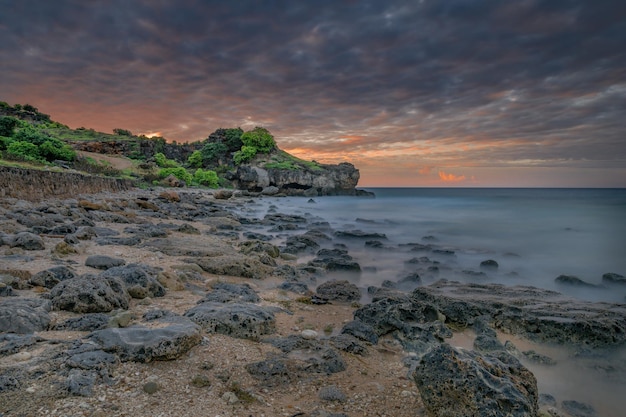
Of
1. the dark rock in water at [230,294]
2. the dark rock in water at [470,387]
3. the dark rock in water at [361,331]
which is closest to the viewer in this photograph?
the dark rock in water at [470,387]

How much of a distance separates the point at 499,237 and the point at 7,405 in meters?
22.1

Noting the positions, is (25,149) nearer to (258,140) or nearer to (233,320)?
(233,320)

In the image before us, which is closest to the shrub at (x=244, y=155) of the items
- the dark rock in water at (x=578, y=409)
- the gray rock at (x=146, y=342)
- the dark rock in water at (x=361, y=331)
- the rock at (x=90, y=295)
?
the rock at (x=90, y=295)

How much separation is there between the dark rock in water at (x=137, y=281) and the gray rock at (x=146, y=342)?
1641mm

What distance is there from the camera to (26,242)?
23.9 ft

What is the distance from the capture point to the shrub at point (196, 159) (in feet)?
257

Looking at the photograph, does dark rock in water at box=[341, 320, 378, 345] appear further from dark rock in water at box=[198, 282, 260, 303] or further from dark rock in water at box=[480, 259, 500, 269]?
dark rock in water at box=[480, 259, 500, 269]

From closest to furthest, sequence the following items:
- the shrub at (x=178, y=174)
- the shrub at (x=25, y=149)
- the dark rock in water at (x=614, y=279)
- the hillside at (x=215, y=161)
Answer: the dark rock in water at (x=614, y=279) < the shrub at (x=25, y=149) < the shrub at (x=178, y=174) < the hillside at (x=215, y=161)

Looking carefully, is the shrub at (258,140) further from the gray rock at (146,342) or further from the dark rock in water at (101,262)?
the gray rock at (146,342)

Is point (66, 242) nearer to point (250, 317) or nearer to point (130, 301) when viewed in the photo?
point (130, 301)

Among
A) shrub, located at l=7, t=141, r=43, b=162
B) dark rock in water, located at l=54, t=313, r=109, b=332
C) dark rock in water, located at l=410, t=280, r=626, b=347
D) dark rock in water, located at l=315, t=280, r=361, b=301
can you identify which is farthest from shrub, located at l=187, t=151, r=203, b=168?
dark rock in water, located at l=54, t=313, r=109, b=332

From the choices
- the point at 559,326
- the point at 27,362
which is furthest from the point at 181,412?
the point at 559,326

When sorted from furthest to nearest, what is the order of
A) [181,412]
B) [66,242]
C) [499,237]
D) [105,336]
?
1. [499,237]
2. [66,242]
3. [105,336]
4. [181,412]

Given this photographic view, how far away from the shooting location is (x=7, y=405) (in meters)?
2.59
